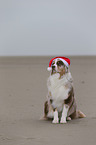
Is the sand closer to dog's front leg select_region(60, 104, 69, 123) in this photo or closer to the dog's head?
dog's front leg select_region(60, 104, 69, 123)

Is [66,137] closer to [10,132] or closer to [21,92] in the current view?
[10,132]

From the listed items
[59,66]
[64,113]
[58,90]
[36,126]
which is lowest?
[36,126]

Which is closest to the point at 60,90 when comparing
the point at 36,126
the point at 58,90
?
the point at 58,90

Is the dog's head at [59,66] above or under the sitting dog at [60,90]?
above

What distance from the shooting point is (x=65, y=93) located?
22.3 feet

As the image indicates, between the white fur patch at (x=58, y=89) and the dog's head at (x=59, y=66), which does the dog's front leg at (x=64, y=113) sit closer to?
the white fur patch at (x=58, y=89)

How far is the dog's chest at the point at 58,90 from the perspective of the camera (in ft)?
22.3

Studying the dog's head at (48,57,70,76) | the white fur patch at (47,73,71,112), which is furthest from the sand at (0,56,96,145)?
the dog's head at (48,57,70,76)

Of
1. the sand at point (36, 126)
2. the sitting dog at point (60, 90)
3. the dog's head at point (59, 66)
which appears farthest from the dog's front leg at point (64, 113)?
the dog's head at point (59, 66)

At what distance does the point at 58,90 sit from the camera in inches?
269

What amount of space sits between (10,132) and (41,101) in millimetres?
3617

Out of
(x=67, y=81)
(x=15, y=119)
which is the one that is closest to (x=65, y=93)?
(x=67, y=81)

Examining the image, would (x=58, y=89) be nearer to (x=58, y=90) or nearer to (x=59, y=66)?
(x=58, y=90)

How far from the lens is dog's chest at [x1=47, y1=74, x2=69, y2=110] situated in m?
6.81
